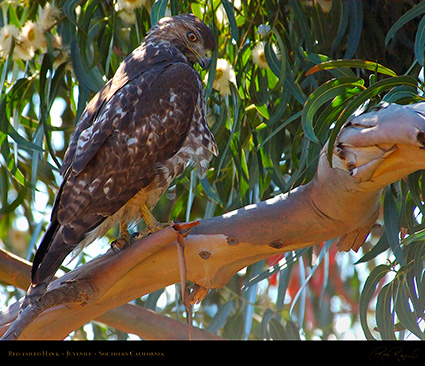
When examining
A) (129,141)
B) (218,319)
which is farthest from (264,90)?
(218,319)

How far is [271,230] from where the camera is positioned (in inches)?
67.6

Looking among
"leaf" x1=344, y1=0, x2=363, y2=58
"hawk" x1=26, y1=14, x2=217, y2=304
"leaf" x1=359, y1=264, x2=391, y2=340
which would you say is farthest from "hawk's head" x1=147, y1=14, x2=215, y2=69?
"leaf" x1=359, y1=264, x2=391, y2=340

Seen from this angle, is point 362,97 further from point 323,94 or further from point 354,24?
point 354,24

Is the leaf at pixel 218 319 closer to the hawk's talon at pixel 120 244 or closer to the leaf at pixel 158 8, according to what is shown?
the hawk's talon at pixel 120 244

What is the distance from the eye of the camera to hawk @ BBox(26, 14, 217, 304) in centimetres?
196

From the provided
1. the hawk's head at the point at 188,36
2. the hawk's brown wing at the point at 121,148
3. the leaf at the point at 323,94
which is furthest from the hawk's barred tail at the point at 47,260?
the hawk's head at the point at 188,36

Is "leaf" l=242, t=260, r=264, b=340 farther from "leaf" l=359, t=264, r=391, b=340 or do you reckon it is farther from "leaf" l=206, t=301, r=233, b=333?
"leaf" l=359, t=264, r=391, b=340

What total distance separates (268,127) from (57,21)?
90 centimetres

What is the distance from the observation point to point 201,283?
1862mm

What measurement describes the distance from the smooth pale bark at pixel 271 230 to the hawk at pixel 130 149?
0.15m

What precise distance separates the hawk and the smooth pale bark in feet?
0.50

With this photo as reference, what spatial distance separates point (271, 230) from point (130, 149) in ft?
1.91

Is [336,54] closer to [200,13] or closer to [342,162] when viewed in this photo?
[200,13]
